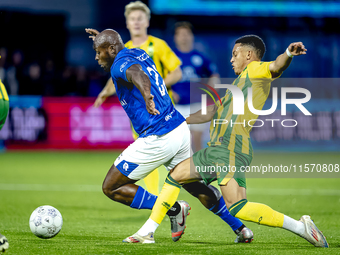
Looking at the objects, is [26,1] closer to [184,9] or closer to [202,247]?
[184,9]

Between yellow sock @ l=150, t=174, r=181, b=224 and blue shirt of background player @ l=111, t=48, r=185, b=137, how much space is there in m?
0.47

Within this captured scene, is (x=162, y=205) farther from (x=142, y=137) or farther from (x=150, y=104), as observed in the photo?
(x=150, y=104)

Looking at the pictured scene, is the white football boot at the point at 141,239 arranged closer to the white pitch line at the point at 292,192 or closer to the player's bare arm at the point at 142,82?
the player's bare arm at the point at 142,82

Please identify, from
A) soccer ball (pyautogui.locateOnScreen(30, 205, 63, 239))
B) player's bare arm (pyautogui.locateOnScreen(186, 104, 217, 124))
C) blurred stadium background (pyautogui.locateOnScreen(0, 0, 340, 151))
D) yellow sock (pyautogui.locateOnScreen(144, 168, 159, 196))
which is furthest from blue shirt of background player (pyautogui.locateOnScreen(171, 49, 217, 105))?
blurred stadium background (pyautogui.locateOnScreen(0, 0, 340, 151))

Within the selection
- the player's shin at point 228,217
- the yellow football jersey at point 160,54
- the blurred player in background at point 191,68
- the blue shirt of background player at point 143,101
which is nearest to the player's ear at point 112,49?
the blue shirt of background player at point 143,101

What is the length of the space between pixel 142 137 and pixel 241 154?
0.86 m

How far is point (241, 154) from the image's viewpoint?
4.45m

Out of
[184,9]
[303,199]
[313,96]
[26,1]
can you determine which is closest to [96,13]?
[26,1]

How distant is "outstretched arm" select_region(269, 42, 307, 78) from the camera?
13.4 ft

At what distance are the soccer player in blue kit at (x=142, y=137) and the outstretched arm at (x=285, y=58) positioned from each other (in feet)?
3.18

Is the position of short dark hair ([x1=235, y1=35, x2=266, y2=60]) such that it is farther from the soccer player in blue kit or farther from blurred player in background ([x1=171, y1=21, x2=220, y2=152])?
blurred player in background ([x1=171, y1=21, x2=220, y2=152])

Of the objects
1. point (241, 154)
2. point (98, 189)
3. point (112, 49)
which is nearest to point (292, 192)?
point (98, 189)

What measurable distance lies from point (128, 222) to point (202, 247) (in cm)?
171

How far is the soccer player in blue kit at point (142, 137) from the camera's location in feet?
14.8
